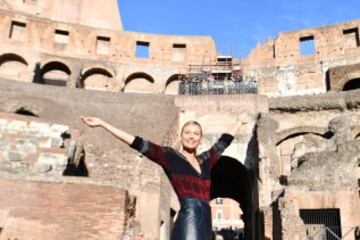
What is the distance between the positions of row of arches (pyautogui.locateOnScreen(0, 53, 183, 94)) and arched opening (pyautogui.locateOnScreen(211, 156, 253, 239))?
7.67 m

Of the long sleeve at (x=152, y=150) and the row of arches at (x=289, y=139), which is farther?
the row of arches at (x=289, y=139)

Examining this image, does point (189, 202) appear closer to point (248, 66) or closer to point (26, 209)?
point (26, 209)

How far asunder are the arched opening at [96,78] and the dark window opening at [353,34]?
1500cm

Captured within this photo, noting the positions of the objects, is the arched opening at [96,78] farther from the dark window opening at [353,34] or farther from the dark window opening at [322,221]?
the dark window opening at [322,221]

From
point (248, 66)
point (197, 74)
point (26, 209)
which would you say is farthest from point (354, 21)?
point (26, 209)

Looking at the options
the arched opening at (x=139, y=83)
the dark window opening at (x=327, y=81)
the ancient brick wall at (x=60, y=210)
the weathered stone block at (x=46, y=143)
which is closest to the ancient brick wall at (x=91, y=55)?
the arched opening at (x=139, y=83)

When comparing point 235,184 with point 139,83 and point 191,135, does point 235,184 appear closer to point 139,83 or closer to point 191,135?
point 139,83

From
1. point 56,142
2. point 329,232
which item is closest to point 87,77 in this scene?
point 56,142

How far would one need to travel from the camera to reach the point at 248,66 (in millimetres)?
29406

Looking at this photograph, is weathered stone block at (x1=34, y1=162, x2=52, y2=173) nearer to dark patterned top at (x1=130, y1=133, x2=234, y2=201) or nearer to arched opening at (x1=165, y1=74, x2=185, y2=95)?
dark patterned top at (x1=130, y1=133, x2=234, y2=201)

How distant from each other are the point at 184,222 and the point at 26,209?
6.95m

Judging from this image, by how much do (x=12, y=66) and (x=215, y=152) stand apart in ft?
89.0

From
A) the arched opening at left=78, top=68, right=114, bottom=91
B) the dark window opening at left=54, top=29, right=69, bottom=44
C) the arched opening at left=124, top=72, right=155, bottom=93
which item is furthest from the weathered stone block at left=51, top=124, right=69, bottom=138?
the dark window opening at left=54, top=29, right=69, bottom=44

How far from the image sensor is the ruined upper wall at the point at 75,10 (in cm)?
3152
